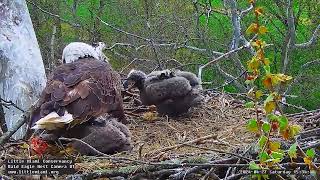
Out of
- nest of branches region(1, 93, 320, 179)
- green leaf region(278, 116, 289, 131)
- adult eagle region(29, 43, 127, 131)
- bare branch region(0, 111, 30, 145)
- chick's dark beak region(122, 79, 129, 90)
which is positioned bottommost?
nest of branches region(1, 93, 320, 179)

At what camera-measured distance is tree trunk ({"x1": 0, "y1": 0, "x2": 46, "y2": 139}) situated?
5609 millimetres

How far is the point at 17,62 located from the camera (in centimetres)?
569

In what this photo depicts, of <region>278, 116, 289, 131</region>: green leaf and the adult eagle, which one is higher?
<region>278, 116, 289, 131</region>: green leaf

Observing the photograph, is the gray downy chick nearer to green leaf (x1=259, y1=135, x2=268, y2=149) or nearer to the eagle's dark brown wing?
the eagle's dark brown wing

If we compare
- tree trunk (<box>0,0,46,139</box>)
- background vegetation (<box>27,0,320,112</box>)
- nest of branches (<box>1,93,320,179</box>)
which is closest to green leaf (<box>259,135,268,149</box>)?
nest of branches (<box>1,93,320,179</box>)

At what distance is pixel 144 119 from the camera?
19.4 feet

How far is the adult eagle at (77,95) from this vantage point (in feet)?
14.3

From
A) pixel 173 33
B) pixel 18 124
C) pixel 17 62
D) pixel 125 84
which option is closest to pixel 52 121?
pixel 18 124

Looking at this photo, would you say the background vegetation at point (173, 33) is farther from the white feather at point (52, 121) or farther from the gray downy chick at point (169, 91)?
the white feather at point (52, 121)

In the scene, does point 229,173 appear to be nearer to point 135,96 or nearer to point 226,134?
point 226,134

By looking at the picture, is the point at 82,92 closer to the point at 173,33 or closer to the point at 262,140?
the point at 262,140

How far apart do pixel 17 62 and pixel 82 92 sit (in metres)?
1.28

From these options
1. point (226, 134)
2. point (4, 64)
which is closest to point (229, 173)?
point (226, 134)

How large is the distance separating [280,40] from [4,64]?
26.7ft
